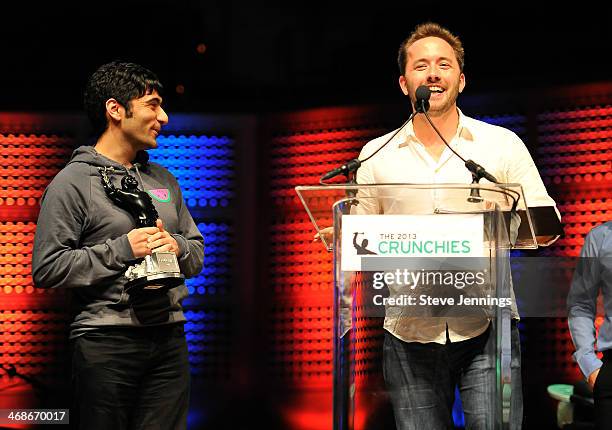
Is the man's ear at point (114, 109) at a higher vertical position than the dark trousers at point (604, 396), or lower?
higher

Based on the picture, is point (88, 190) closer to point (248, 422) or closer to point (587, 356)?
point (587, 356)

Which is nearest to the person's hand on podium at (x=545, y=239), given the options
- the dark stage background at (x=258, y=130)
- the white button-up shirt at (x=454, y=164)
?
the white button-up shirt at (x=454, y=164)

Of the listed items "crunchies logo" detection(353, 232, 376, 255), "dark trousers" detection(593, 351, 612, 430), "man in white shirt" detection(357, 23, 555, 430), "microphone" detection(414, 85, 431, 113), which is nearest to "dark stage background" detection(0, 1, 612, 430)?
"dark trousers" detection(593, 351, 612, 430)

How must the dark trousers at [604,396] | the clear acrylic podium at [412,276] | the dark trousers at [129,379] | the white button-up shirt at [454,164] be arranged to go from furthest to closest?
the dark trousers at [604,396], the dark trousers at [129,379], the white button-up shirt at [454,164], the clear acrylic podium at [412,276]

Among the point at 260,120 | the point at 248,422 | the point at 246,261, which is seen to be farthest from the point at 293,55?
the point at 248,422

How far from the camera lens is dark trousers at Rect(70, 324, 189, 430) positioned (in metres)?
2.48

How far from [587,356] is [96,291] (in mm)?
1649

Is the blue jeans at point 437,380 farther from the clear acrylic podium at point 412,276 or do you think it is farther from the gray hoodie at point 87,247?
the gray hoodie at point 87,247

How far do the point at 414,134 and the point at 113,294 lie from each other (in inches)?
41.9

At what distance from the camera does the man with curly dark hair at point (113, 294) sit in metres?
2.50

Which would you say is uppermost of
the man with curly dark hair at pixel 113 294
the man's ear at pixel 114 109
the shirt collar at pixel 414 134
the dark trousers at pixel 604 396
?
the man's ear at pixel 114 109

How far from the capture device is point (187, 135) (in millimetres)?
4969

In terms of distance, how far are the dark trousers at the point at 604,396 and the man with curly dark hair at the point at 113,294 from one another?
1332 millimetres

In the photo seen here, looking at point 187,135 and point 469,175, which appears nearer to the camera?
point 469,175
